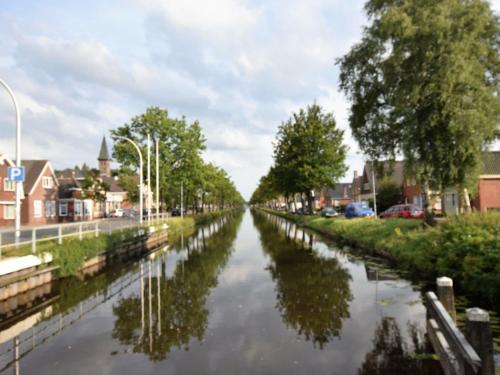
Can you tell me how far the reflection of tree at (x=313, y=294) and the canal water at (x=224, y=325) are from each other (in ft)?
0.09

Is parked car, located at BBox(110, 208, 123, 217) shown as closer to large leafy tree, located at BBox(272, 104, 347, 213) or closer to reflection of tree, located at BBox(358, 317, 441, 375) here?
large leafy tree, located at BBox(272, 104, 347, 213)

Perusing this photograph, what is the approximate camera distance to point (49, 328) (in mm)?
8484

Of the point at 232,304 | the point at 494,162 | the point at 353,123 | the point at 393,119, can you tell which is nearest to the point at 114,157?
the point at 353,123

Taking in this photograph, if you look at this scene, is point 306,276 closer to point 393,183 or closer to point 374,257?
point 374,257

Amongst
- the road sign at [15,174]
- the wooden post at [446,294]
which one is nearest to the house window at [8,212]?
the road sign at [15,174]

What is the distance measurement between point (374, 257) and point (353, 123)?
7.36 meters

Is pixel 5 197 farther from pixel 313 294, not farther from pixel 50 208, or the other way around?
pixel 313 294

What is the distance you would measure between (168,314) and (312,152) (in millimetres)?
32676

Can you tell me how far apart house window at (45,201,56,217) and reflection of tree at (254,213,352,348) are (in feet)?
127

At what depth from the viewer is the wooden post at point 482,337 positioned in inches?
161

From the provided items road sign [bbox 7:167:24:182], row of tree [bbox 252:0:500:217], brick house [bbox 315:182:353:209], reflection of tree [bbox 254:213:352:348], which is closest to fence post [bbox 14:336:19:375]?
reflection of tree [bbox 254:213:352:348]

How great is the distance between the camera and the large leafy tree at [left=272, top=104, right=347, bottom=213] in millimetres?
39438

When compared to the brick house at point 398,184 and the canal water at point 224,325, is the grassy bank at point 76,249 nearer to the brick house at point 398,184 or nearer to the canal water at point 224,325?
the canal water at point 224,325

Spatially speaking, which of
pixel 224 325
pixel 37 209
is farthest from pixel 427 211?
pixel 37 209
